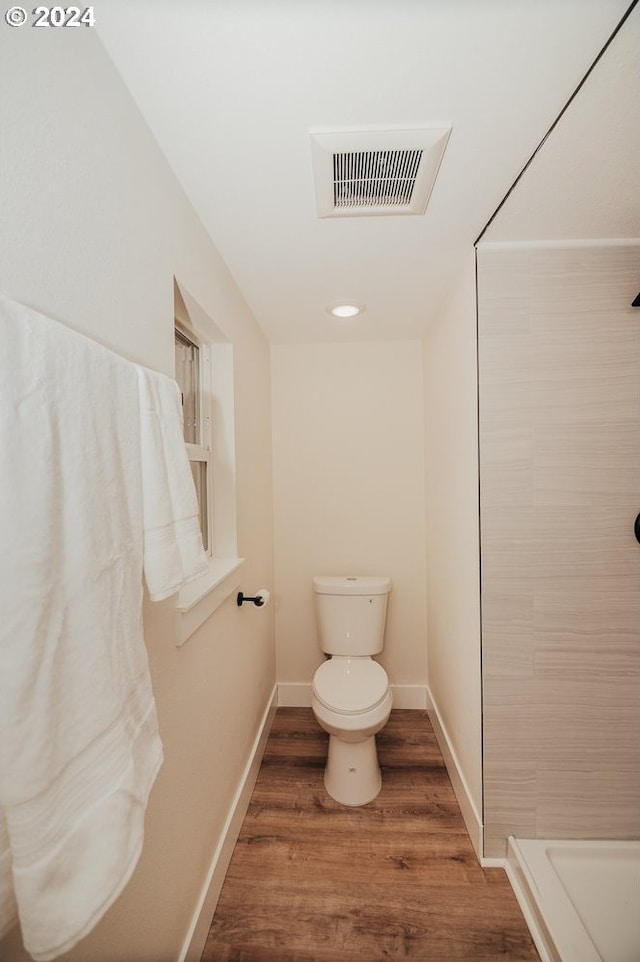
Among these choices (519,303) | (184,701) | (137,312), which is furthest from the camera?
(519,303)

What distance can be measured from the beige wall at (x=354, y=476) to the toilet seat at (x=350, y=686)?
1.40 ft

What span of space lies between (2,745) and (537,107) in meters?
1.31

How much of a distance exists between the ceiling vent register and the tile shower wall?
37cm

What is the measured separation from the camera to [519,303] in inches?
47.6

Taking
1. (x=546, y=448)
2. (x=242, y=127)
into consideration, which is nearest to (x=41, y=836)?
(x=242, y=127)

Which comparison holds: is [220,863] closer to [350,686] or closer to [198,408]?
[350,686]

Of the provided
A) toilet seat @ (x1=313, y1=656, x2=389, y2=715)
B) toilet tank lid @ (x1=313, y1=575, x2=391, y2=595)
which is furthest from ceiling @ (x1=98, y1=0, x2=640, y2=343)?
toilet seat @ (x1=313, y1=656, x2=389, y2=715)

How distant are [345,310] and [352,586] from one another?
1.34m

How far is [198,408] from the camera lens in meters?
1.42

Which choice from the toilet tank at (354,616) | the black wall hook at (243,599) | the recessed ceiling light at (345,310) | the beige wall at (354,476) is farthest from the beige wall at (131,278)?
the beige wall at (354,476)

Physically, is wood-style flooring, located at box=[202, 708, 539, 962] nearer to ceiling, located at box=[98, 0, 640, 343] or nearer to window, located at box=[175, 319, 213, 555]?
window, located at box=[175, 319, 213, 555]

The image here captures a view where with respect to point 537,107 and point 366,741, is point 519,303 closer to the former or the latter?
point 537,107

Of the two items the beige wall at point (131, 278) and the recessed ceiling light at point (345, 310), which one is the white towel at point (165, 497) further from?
the recessed ceiling light at point (345, 310)

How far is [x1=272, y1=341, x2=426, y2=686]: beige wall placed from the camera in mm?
2199
